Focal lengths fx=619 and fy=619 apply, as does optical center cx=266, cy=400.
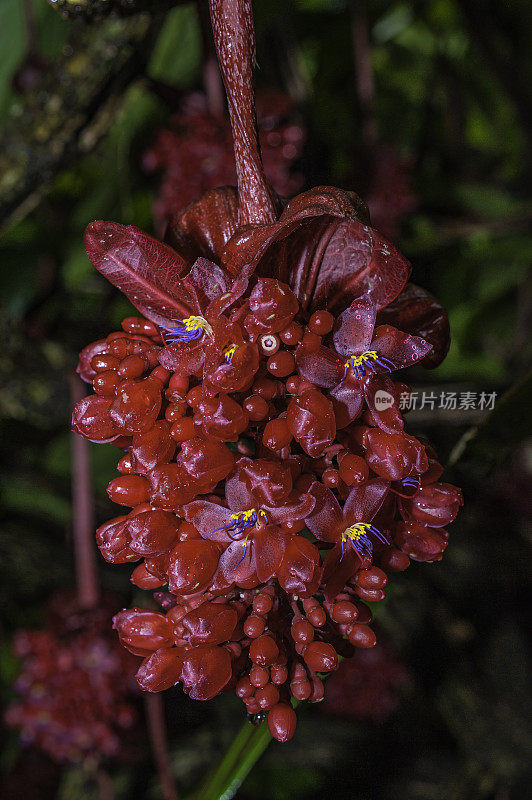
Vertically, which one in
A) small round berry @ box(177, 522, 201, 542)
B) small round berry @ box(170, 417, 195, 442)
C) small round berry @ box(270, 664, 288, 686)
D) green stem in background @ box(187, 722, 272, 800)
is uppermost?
small round berry @ box(170, 417, 195, 442)

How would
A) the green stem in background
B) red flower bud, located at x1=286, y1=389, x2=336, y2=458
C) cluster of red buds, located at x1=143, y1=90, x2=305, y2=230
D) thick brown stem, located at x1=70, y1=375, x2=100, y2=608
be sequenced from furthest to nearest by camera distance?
thick brown stem, located at x1=70, y1=375, x2=100, y2=608
cluster of red buds, located at x1=143, y1=90, x2=305, y2=230
the green stem in background
red flower bud, located at x1=286, y1=389, x2=336, y2=458

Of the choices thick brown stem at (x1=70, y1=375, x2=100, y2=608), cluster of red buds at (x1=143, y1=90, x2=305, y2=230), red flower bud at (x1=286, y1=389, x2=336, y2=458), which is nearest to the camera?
red flower bud at (x1=286, y1=389, x2=336, y2=458)

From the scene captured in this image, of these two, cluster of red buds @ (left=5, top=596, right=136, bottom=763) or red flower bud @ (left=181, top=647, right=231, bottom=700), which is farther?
cluster of red buds @ (left=5, top=596, right=136, bottom=763)

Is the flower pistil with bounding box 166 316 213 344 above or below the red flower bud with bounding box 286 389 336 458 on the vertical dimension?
above

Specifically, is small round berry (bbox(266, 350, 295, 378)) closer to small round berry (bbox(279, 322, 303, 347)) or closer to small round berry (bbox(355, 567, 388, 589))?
small round berry (bbox(279, 322, 303, 347))

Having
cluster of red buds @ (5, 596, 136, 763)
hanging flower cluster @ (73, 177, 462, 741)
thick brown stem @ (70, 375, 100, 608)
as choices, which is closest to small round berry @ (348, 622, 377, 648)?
hanging flower cluster @ (73, 177, 462, 741)

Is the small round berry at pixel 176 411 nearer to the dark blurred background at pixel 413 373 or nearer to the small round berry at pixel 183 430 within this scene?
the small round berry at pixel 183 430

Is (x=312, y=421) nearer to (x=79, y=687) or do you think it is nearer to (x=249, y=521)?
(x=249, y=521)

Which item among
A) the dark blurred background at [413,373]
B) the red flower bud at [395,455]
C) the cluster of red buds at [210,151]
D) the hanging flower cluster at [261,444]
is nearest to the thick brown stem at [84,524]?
the dark blurred background at [413,373]
